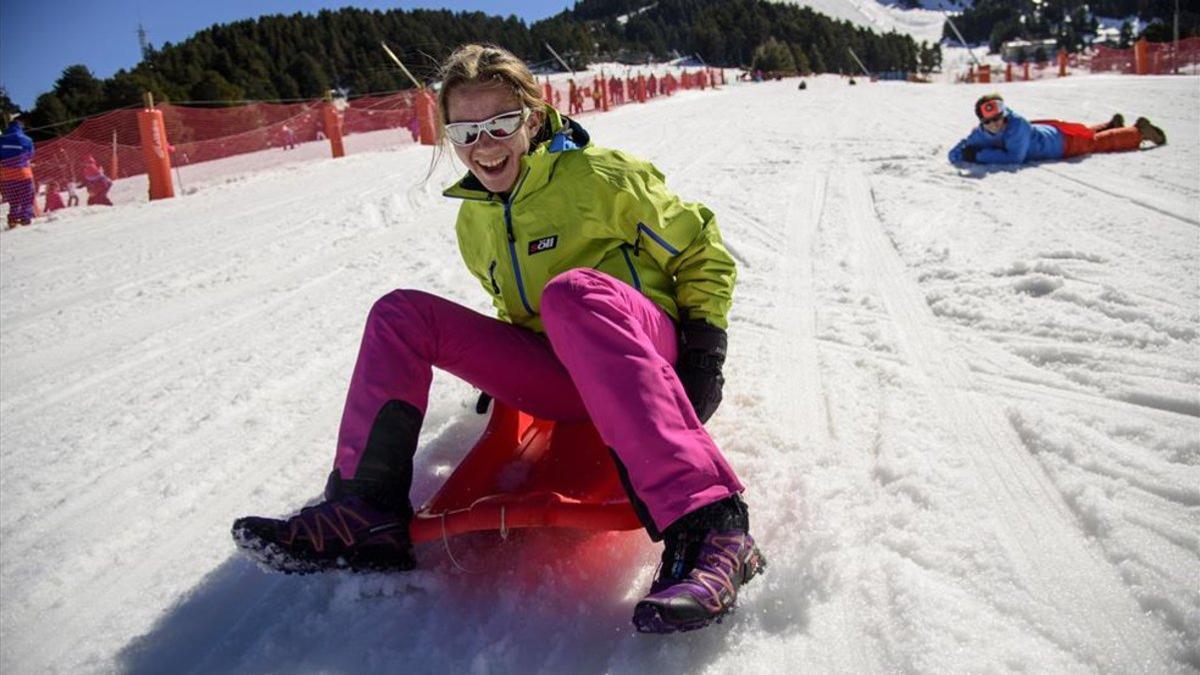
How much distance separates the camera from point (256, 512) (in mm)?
2084

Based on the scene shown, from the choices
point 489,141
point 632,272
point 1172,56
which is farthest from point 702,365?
point 1172,56

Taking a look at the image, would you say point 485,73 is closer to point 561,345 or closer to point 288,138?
point 561,345

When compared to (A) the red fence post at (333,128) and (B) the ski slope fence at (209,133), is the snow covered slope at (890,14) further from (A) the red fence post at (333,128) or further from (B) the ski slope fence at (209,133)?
(A) the red fence post at (333,128)

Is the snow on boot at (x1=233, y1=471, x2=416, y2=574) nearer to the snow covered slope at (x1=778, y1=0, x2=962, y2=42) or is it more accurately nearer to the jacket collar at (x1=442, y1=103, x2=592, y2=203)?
the jacket collar at (x1=442, y1=103, x2=592, y2=203)

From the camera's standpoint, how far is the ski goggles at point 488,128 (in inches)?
74.6

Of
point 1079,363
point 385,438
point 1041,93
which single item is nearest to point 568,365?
point 385,438

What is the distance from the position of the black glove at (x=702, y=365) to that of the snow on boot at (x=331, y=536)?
28.9 inches

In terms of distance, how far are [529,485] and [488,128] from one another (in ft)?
3.04

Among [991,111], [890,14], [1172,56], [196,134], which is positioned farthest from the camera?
[890,14]

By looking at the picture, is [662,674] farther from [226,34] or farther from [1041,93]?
[226,34]

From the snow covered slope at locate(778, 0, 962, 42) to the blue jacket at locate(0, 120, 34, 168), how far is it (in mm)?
145313

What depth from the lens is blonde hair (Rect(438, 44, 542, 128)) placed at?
1.91 m

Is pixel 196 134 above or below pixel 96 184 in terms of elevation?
above

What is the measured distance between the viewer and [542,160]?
1880 mm
